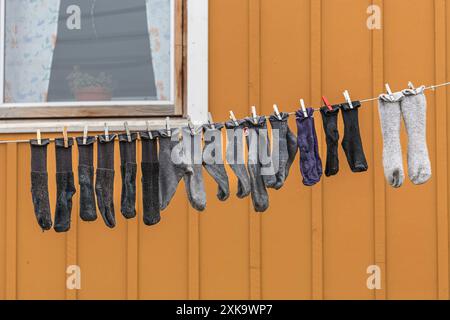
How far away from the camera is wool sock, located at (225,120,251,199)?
360 centimetres

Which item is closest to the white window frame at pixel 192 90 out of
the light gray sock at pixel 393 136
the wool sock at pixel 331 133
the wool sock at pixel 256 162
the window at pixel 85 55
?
the window at pixel 85 55

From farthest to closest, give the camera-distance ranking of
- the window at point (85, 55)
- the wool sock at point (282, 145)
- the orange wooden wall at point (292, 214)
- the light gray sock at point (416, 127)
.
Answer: the window at point (85, 55)
the orange wooden wall at point (292, 214)
the wool sock at point (282, 145)
the light gray sock at point (416, 127)

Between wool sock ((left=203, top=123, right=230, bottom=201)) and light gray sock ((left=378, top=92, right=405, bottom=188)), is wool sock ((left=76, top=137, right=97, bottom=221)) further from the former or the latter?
light gray sock ((left=378, top=92, right=405, bottom=188))

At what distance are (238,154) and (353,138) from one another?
0.49m

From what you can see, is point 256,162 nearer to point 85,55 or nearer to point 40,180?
point 40,180

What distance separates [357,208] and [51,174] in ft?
5.02

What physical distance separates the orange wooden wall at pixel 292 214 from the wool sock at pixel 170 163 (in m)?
0.56

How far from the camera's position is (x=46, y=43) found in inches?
173

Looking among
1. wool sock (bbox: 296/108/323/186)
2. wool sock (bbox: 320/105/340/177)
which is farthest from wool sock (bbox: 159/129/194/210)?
wool sock (bbox: 320/105/340/177)

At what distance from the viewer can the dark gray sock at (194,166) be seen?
3611 millimetres

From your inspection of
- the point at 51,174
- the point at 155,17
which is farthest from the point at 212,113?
the point at 51,174

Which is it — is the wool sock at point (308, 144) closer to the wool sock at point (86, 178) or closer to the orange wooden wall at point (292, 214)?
the orange wooden wall at point (292, 214)

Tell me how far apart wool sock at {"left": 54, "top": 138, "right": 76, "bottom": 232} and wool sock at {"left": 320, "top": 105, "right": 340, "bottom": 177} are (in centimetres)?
109

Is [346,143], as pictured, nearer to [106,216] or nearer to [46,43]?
[106,216]
